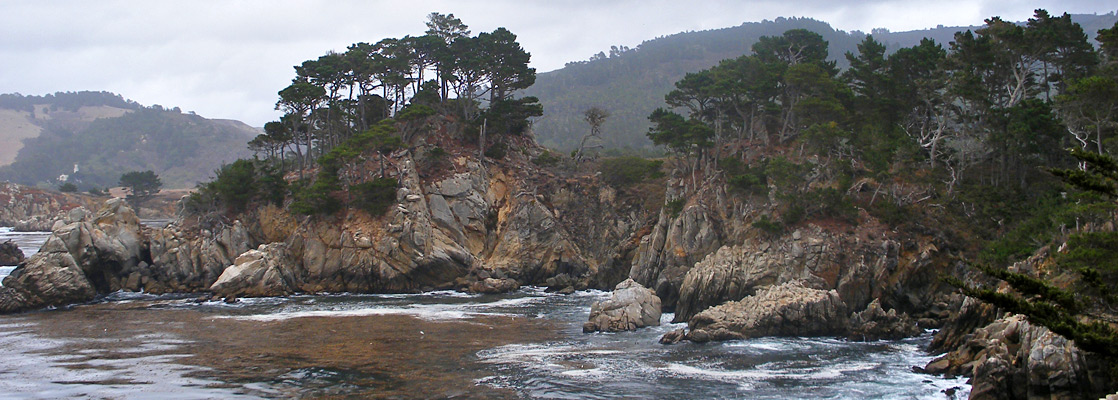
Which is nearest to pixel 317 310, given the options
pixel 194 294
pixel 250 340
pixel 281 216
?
pixel 250 340

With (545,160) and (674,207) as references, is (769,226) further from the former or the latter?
(545,160)

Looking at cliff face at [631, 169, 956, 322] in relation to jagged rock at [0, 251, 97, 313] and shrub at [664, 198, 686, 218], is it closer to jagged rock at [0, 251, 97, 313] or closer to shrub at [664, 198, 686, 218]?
shrub at [664, 198, 686, 218]

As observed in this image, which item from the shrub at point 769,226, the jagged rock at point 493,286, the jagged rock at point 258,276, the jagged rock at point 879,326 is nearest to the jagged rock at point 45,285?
the jagged rock at point 258,276

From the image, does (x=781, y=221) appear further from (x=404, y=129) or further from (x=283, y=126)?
(x=283, y=126)

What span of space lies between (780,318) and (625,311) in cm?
592

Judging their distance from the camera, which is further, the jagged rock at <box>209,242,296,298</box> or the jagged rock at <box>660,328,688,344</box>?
the jagged rock at <box>209,242,296,298</box>

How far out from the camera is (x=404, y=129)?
49062 millimetres

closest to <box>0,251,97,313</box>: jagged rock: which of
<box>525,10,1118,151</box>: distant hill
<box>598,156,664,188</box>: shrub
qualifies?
<box>598,156,664,188</box>: shrub

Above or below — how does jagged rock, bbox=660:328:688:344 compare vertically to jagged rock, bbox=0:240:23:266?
below

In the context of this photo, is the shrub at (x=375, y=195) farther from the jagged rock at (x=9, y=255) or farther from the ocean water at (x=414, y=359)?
the jagged rock at (x=9, y=255)

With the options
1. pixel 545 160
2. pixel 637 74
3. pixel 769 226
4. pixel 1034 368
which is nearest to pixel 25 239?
pixel 545 160

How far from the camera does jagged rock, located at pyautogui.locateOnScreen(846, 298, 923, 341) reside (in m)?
25.7

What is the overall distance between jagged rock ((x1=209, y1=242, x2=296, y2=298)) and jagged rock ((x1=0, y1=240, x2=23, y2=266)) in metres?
19.1

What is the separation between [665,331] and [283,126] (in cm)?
3402
